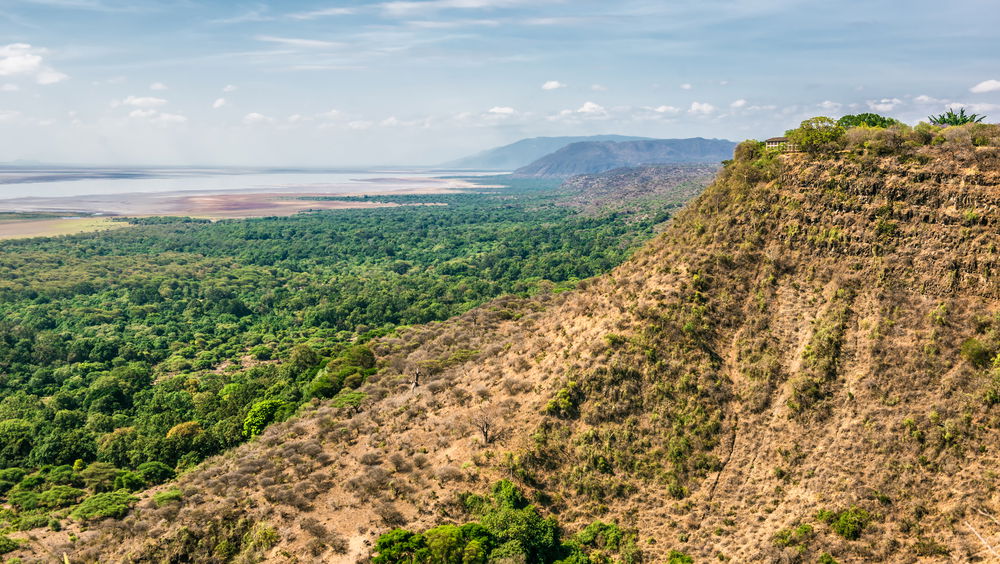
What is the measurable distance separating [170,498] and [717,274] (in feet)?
143

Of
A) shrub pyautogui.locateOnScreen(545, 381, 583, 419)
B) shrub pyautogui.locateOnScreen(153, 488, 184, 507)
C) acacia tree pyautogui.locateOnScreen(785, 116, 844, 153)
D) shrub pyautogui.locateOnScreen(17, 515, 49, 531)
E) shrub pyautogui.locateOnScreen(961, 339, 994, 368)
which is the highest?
acacia tree pyautogui.locateOnScreen(785, 116, 844, 153)

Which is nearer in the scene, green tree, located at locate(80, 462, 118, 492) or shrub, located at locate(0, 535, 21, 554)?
shrub, located at locate(0, 535, 21, 554)

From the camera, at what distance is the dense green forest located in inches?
2140

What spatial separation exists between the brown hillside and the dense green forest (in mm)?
12241

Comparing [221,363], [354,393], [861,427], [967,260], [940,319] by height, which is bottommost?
[221,363]

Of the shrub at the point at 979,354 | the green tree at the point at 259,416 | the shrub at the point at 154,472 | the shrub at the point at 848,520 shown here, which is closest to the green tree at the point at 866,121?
the shrub at the point at 979,354

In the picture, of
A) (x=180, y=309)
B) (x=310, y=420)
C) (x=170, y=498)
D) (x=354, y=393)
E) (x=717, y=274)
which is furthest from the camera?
(x=180, y=309)

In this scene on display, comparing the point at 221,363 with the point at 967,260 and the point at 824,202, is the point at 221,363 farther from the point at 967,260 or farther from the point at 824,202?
the point at 967,260

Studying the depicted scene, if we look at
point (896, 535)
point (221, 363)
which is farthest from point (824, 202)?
point (221, 363)

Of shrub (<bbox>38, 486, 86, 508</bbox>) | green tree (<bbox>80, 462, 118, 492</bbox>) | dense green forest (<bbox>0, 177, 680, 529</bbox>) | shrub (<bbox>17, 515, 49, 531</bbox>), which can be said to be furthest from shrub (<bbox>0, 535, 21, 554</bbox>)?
green tree (<bbox>80, 462, 118, 492</bbox>)

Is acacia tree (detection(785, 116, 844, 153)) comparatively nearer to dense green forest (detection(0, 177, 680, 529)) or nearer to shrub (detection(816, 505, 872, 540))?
shrub (detection(816, 505, 872, 540))

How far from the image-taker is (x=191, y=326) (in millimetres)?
106375

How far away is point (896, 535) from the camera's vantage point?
93.5 ft

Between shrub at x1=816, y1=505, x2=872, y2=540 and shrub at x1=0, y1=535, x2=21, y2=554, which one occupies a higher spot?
shrub at x1=816, y1=505, x2=872, y2=540
